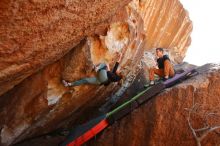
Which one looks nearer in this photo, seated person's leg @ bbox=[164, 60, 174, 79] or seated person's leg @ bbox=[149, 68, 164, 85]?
seated person's leg @ bbox=[164, 60, 174, 79]

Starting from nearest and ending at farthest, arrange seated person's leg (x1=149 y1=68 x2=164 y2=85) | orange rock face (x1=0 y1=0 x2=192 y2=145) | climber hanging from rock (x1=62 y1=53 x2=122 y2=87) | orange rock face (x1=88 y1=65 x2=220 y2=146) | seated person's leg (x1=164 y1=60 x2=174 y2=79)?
orange rock face (x1=0 y1=0 x2=192 y2=145), orange rock face (x1=88 y1=65 x2=220 y2=146), climber hanging from rock (x1=62 y1=53 x2=122 y2=87), seated person's leg (x1=164 y1=60 x2=174 y2=79), seated person's leg (x1=149 y1=68 x2=164 y2=85)

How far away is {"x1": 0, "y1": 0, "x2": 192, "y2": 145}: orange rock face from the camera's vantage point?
6148 mm

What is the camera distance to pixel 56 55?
8109 millimetres

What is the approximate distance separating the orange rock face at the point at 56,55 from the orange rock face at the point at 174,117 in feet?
6.67

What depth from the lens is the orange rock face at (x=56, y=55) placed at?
6.15 m

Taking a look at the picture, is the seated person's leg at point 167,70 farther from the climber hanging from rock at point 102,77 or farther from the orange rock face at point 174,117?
the climber hanging from rock at point 102,77

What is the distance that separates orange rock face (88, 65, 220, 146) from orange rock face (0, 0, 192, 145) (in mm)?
2032

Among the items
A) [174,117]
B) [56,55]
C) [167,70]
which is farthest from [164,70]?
[56,55]

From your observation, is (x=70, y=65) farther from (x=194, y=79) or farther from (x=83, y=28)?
(x=194, y=79)

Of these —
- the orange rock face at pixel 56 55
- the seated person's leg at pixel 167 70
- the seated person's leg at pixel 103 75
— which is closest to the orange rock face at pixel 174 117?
the seated person's leg at pixel 167 70

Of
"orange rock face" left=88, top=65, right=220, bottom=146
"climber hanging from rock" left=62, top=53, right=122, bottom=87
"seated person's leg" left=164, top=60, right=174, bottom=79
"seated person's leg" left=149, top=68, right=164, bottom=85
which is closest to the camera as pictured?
"orange rock face" left=88, top=65, right=220, bottom=146

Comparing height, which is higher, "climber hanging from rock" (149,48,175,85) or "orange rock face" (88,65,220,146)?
"climber hanging from rock" (149,48,175,85)

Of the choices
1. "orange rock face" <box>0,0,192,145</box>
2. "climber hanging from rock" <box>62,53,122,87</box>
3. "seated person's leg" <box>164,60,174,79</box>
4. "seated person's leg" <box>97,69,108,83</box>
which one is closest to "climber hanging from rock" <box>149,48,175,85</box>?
"seated person's leg" <box>164,60,174,79</box>

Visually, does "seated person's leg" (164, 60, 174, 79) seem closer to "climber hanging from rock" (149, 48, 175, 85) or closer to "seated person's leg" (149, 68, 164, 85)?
"climber hanging from rock" (149, 48, 175, 85)
